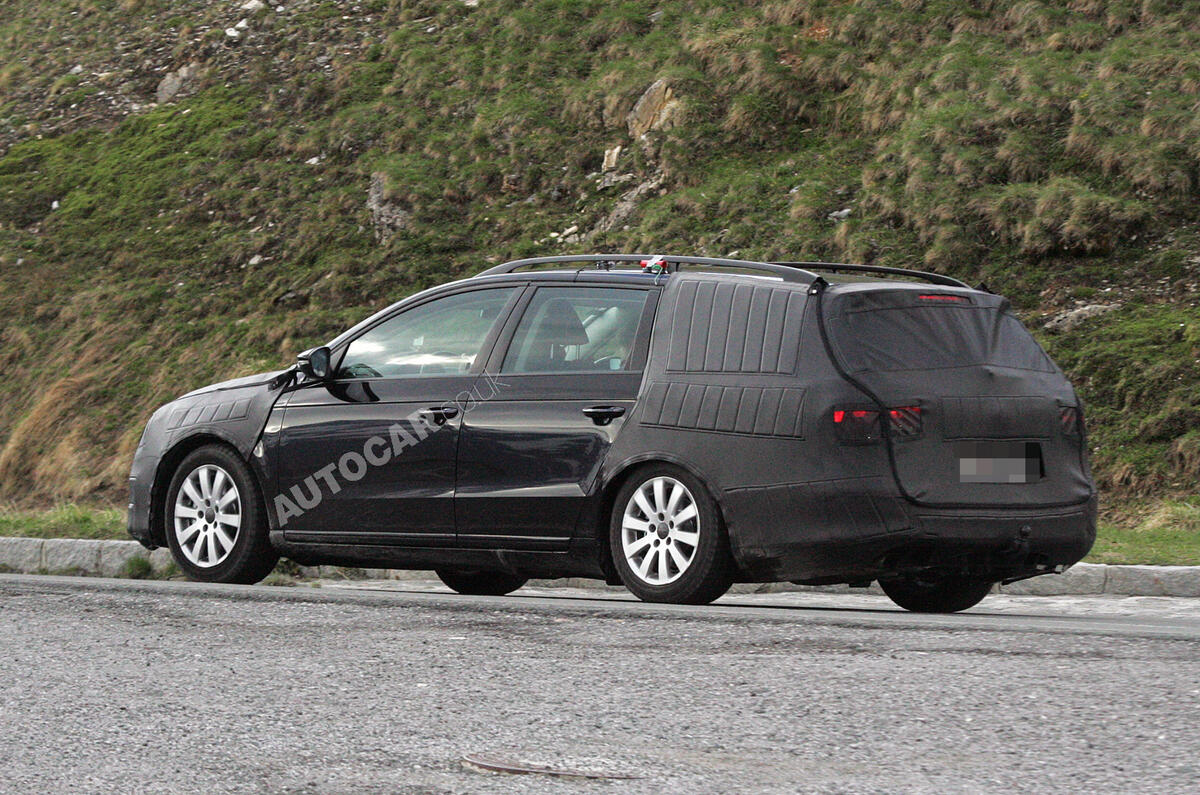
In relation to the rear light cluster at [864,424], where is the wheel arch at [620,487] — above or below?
below

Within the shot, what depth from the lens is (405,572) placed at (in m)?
9.65

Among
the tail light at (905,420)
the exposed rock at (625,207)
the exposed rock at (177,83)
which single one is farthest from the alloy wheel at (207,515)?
the exposed rock at (177,83)

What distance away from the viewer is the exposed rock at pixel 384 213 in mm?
20844

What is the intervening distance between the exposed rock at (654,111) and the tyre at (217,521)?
497 inches

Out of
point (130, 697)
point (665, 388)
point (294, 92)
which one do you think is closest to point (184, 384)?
point (294, 92)

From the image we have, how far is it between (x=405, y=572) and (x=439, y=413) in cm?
225

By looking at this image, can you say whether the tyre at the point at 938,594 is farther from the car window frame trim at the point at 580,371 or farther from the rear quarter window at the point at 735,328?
the car window frame trim at the point at 580,371

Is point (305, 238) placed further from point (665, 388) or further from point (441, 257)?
point (665, 388)

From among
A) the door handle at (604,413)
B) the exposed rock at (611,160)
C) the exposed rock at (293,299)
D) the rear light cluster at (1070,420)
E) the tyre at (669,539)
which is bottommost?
the tyre at (669,539)

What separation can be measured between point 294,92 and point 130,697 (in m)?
20.8

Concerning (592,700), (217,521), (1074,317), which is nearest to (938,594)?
(592,700)

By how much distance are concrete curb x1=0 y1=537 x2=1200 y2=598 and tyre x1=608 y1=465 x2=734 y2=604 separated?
1.66 metres

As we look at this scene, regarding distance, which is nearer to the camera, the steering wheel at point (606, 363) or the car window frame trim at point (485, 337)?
the steering wheel at point (606, 363)

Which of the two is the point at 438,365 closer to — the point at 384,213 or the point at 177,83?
the point at 384,213
